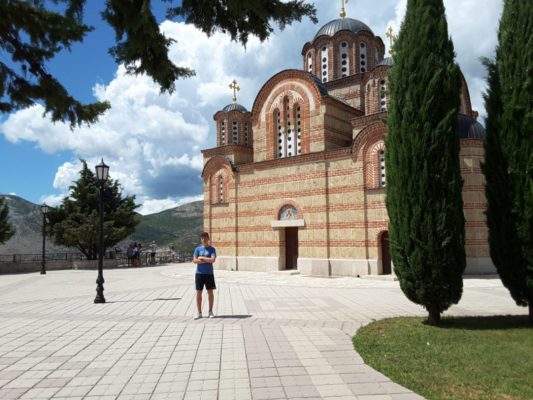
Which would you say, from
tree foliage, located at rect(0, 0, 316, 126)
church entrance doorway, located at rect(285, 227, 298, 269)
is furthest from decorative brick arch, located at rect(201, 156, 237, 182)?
tree foliage, located at rect(0, 0, 316, 126)

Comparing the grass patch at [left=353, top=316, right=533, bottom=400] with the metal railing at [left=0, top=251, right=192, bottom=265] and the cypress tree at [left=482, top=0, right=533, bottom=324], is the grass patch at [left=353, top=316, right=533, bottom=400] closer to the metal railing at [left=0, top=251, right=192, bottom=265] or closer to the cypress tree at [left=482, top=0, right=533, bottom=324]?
the cypress tree at [left=482, top=0, right=533, bottom=324]

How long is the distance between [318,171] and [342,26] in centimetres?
1071

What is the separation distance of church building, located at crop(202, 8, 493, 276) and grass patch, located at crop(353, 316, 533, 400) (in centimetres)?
1036

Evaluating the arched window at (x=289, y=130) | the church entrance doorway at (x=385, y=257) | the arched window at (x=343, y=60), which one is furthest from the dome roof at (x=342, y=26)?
the church entrance doorway at (x=385, y=257)

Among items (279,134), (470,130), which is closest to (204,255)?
(470,130)

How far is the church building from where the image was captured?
60.7ft

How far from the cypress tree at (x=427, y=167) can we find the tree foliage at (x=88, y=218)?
23.8 metres

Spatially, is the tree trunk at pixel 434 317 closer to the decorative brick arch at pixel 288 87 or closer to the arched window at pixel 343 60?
the decorative brick arch at pixel 288 87

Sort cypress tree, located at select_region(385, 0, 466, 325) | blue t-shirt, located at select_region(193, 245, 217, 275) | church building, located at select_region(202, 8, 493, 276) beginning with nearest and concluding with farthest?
cypress tree, located at select_region(385, 0, 466, 325) < blue t-shirt, located at select_region(193, 245, 217, 275) < church building, located at select_region(202, 8, 493, 276)

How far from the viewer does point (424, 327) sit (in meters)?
7.74

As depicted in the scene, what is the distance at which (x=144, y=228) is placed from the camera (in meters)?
97.2

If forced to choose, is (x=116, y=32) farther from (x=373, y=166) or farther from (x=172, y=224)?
(x=172, y=224)

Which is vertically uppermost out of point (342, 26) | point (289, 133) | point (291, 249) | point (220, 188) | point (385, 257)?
point (342, 26)

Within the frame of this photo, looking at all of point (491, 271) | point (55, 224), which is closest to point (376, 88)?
point (491, 271)
